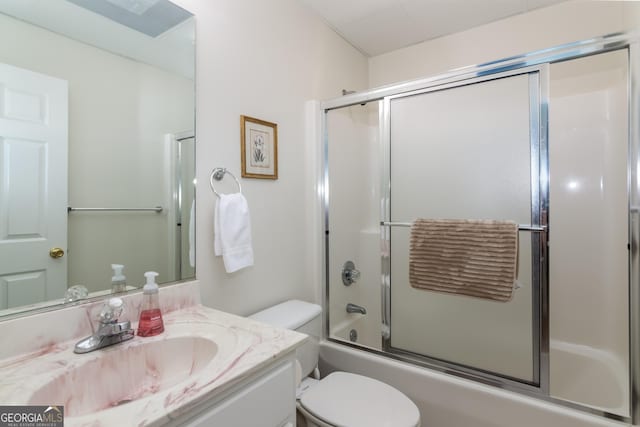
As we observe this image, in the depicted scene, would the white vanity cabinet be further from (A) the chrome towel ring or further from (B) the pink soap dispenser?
(A) the chrome towel ring

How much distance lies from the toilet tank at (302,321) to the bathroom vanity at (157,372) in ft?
1.46

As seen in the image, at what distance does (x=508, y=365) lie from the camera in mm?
1571

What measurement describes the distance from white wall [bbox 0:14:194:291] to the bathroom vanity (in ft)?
0.54

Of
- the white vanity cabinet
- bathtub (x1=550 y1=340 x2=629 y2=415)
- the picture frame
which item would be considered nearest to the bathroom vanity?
the white vanity cabinet

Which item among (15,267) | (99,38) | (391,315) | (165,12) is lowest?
(391,315)

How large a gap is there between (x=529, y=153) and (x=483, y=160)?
26cm

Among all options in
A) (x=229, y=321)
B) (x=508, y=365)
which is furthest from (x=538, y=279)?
(x=229, y=321)

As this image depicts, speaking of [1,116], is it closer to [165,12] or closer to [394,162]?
[165,12]

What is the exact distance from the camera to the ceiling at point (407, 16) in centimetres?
189

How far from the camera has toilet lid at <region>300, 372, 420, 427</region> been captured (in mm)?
1181

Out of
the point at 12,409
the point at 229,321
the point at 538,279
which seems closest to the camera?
the point at 12,409

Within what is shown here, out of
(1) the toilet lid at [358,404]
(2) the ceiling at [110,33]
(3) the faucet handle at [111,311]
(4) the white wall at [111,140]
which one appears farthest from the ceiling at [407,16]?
(1) the toilet lid at [358,404]

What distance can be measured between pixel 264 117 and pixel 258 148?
0.18 meters

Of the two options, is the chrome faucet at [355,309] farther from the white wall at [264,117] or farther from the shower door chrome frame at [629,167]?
the shower door chrome frame at [629,167]
